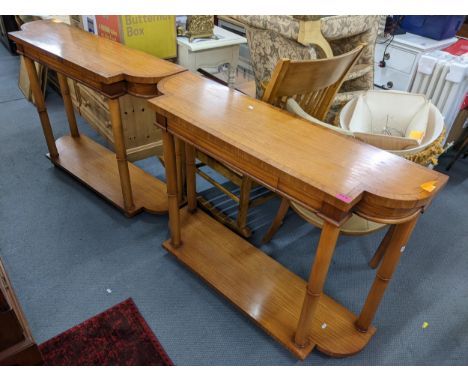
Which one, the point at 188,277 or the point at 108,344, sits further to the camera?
the point at 188,277

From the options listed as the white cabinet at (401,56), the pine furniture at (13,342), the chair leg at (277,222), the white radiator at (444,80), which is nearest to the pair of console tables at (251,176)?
the chair leg at (277,222)

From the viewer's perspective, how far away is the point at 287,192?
1.04 m

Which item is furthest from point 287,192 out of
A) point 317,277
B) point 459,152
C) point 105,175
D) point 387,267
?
point 459,152

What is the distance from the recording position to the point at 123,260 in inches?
70.4

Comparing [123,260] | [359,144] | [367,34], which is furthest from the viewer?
[367,34]

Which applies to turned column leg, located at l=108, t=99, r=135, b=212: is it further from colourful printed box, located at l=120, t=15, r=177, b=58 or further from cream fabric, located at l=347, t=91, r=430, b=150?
cream fabric, located at l=347, t=91, r=430, b=150

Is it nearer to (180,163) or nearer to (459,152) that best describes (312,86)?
(180,163)

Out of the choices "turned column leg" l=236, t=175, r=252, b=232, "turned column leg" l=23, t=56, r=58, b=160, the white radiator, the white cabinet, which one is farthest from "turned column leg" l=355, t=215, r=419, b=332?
"turned column leg" l=23, t=56, r=58, b=160

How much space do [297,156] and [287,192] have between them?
0.36 ft

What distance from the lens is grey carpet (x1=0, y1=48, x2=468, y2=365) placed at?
57.9 inches

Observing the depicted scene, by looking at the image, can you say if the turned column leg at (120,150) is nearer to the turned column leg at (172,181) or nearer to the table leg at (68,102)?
the turned column leg at (172,181)

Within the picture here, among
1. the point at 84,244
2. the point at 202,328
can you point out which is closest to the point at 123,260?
the point at 84,244
